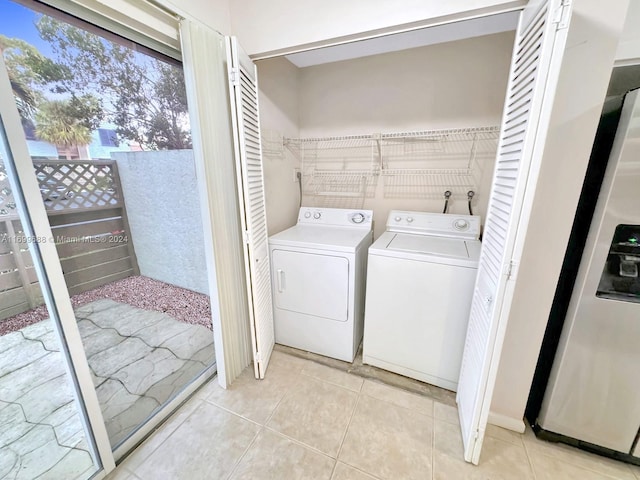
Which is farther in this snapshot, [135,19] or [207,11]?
[207,11]

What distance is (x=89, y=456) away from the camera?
1256mm

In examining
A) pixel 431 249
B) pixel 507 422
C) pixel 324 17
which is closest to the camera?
pixel 324 17

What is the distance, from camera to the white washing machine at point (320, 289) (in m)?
1.86

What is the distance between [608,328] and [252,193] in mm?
1965

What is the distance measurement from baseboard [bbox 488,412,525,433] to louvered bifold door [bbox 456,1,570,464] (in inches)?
9.5

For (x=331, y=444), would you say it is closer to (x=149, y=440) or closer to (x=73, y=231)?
(x=149, y=440)

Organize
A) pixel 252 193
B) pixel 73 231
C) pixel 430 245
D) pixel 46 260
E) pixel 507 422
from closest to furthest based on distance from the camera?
pixel 46 260 < pixel 73 231 < pixel 507 422 < pixel 252 193 < pixel 430 245

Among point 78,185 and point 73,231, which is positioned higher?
point 78,185

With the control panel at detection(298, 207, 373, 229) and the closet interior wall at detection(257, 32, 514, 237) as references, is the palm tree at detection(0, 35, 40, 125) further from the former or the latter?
the control panel at detection(298, 207, 373, 229)

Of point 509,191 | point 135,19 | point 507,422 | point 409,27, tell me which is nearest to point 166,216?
point 135,19

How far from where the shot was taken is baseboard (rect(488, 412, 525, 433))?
150 centimetres

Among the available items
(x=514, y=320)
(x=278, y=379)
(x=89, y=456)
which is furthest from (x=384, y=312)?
(x=89, y=456)

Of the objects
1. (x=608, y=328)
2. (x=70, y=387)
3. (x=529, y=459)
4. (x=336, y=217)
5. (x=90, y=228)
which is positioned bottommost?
(x=529, y=459)

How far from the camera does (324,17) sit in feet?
4.62
